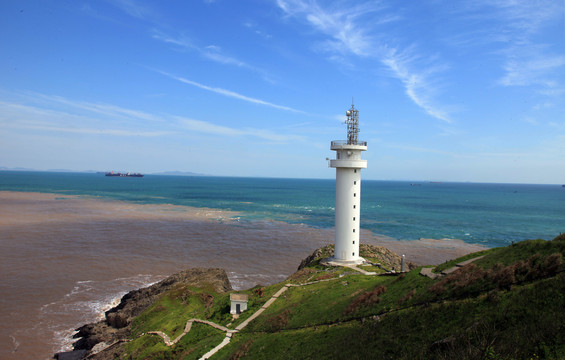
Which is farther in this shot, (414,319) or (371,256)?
(371,256)

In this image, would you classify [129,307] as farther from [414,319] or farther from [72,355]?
[414,319]

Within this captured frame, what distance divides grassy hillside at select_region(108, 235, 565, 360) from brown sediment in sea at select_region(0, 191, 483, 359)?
499 inches

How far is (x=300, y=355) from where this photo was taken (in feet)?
57.0

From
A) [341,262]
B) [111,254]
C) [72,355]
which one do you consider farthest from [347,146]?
[111,254]

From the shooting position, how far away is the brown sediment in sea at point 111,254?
3519 cm

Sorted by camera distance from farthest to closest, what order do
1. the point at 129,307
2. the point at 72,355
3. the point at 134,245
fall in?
1. the point at 134,245
2. the point at 129,307
3. the point at 72,355

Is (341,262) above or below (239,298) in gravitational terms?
above

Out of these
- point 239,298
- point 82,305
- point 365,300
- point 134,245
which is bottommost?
point 82,305

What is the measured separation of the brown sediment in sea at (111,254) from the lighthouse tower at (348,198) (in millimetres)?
14315

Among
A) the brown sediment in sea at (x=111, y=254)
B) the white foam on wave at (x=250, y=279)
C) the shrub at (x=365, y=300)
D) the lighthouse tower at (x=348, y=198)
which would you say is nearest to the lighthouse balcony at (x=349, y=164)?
the lighthouse tower at (x=348, y=198)

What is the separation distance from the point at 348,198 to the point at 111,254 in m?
40.4

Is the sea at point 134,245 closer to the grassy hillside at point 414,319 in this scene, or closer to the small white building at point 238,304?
the grassy hillside at point 414,319

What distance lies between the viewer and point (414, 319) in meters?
15.4

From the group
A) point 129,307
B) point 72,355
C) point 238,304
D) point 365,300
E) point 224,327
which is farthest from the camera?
point 129,307
